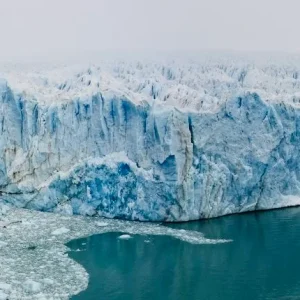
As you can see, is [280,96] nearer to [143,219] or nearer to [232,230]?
[232,230]

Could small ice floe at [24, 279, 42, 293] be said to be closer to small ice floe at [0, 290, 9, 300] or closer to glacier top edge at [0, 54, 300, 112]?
small ice floe at [0, 290, 9, 300]

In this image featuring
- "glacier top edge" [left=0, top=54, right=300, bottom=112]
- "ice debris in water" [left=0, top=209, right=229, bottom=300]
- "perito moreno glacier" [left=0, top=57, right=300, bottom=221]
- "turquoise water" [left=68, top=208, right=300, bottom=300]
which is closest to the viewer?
"ice debris in water" [left=0, top=209, right=229, bottom=300]

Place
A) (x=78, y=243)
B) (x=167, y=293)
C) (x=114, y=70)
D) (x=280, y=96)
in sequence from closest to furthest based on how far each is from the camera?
(x=167, y=293)
(x=78, y=243)
(x=280, y=96)
(x=114, y=70)

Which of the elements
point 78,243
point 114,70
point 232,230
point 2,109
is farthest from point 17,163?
point 232,230

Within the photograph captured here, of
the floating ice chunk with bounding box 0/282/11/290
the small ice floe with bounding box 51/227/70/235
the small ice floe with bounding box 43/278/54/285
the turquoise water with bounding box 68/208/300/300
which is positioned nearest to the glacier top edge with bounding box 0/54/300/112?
the turquoise water with bounding box 68/208/300/300

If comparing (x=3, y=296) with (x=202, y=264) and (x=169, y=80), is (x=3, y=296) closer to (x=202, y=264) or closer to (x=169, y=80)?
→ (x=202, y=264)

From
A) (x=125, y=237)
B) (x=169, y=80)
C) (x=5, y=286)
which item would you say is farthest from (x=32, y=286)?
(x=169, y=80)

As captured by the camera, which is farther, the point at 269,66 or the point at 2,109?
the point at 269,66
